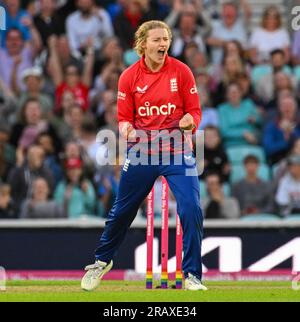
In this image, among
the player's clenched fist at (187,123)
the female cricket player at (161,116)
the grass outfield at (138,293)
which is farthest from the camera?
the female cricket player at (161,116)

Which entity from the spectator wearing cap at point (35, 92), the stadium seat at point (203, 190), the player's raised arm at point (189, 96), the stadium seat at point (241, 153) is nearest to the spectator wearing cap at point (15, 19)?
the spectator wearing cap at point (35, 92)

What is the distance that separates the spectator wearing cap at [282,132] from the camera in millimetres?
16442

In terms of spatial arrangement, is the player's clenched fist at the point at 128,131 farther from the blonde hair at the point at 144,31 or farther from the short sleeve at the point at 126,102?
the blonde hair at the point at 144,31

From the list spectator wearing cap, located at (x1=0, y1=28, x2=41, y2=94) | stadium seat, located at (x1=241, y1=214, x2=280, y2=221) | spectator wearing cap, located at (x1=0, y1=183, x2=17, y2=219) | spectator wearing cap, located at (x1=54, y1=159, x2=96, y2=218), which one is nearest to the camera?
stadium seat, located at (x1=241, y1=214, x2=280, y2=221)

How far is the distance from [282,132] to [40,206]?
3.47m

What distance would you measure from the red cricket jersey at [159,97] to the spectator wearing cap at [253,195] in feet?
17.7

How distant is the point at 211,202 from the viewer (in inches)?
599

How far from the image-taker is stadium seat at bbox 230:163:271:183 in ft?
52.3

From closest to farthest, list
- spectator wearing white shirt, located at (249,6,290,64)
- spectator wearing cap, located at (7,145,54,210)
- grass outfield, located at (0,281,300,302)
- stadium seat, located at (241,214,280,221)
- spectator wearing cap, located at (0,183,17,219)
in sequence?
1. grass outfield, located at (0,281,300,302)
2. stadium seat, located at (241,214,280,221)
3. spectator wearing cap, located at (0,183,17,219)
4. spectator wearing cap, located at (7,145,54,210)
5. spectator wearing white shirt, located at (249,6,290,64)

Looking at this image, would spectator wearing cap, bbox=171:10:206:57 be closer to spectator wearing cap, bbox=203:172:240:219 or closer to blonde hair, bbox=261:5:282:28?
blonde hair, bbox=261:5:282:28

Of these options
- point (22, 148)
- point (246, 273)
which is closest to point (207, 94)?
point (22, 148)

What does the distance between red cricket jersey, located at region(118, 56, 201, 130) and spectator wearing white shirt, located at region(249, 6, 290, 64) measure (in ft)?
24.3

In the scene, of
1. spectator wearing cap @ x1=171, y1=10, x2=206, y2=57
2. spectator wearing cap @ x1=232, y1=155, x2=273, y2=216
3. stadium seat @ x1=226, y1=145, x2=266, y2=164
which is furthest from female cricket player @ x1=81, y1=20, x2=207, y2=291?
spectator wearing cap @ x1=171, y1=10, x2=206, y2=57

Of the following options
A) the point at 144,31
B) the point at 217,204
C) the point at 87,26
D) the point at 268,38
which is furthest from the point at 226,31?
the point at 144,31
